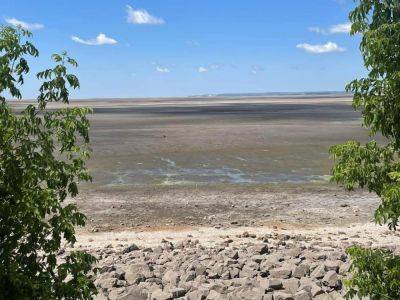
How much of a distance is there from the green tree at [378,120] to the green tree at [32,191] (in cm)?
411

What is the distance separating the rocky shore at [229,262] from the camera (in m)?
12.7

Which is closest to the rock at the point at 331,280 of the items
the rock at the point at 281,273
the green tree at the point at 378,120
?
the rock at the point at 281,273

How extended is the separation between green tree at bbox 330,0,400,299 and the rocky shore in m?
5.28

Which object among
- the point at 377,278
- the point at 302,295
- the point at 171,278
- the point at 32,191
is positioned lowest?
the point at 171,278

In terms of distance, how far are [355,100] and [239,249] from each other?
10.9 m

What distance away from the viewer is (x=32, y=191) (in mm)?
6328

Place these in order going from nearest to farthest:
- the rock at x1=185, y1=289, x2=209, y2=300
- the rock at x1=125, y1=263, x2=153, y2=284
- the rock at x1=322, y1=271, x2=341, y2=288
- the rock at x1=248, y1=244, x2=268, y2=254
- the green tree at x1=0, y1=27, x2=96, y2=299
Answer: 1. the green tree at x1=0, y1=27, x2=96, y2=299
2. the rock at x1=185, y1=289, x2=209, y2=300
3. the rock at x1=322, y1=271, x2=341, y2=288
4. the rock at x1=125, y1=263, x2=153, y2=284
5. the rock at x1=248, y1=244, x2=268, y2=254

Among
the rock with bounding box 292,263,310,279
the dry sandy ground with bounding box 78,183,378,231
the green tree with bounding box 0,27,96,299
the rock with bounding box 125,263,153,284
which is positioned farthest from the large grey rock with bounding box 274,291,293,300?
the dry sandy ground with bounding box 78,183,378,231

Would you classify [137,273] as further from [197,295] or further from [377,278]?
[377,278]

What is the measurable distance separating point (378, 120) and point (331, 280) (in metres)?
7.20

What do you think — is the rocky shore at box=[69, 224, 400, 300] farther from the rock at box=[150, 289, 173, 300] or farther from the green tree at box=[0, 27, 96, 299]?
the green tree at box=[0, 27, 96, 299]

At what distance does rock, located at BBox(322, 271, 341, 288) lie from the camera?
12.9 m

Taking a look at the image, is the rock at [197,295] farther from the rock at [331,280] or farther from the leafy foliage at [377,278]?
the leafy foliage at [377,278]

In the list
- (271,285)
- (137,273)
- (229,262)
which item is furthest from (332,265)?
(137,273)
